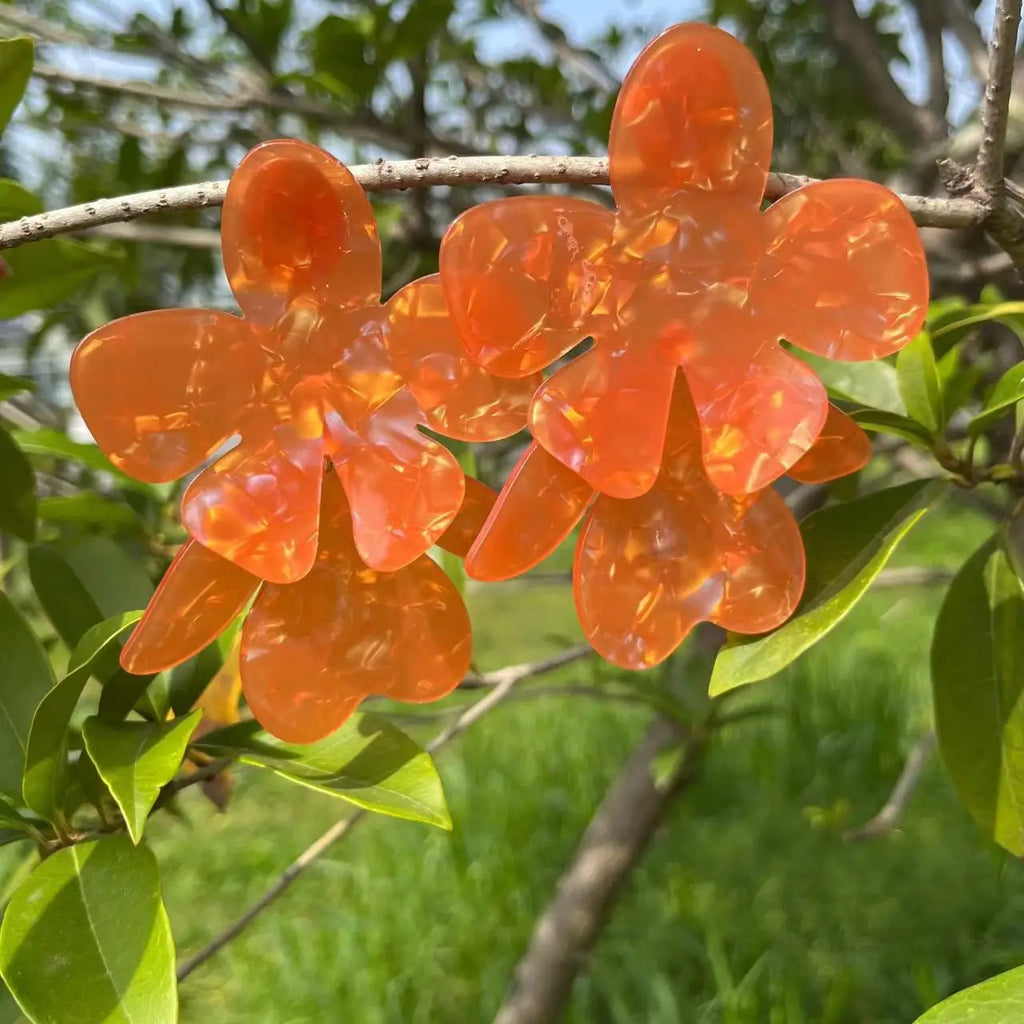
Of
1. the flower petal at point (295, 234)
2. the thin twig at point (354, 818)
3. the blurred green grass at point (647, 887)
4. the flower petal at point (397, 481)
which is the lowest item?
the blurred green grass at point (647, 887)

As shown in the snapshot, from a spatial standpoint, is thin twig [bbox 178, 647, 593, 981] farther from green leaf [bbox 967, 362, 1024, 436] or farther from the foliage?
green leaf [bbox 967, 362, 1024, 436]

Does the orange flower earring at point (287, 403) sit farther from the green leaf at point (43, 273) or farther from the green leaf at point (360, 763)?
the green leaf at point (43, 273)

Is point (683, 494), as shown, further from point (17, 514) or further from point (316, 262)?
point (17, 514)

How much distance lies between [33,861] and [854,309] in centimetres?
55

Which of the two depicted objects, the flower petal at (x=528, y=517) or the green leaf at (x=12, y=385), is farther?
the green leaf at (x=12, y=385)

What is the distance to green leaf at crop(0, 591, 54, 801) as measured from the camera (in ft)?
1.65

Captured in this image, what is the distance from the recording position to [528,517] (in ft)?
1.34

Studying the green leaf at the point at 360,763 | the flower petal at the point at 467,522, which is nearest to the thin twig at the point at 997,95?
the flower petal at the point at 467,522

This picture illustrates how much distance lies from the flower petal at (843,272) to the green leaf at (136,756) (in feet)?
1.11

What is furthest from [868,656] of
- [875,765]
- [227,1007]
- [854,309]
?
[854,309]

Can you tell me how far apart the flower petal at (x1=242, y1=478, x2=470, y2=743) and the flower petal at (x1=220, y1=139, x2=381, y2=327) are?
0.31 feet

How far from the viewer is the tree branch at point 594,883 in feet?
2.92

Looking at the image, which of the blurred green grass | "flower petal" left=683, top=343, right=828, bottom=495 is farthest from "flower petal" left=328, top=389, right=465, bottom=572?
the blurred green grass

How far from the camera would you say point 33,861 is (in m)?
0.55
